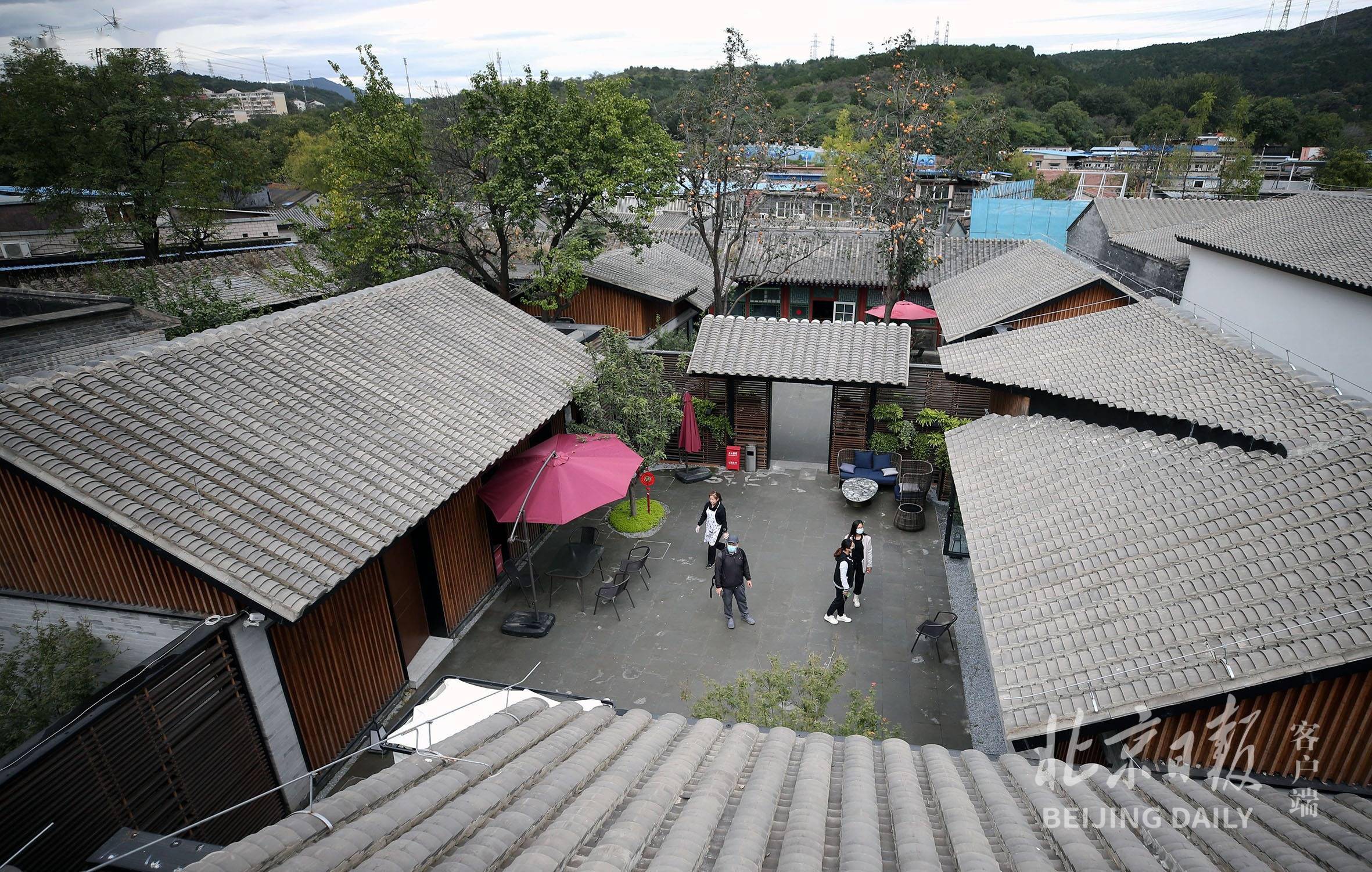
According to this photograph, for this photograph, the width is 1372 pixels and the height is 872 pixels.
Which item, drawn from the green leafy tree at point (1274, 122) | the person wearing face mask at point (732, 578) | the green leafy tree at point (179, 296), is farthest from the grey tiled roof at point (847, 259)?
the green leafy tree at point (1274, 122)

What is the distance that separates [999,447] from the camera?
33.4 ft

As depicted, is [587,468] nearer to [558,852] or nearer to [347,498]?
[347,498]

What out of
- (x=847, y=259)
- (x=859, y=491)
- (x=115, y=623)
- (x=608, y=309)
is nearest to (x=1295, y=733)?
(x=859, y=491)

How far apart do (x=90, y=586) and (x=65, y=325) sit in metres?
8.75

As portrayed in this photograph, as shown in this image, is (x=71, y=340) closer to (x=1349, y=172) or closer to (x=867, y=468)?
(x=867, y=468)

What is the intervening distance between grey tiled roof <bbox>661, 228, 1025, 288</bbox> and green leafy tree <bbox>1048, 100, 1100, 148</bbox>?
2702 inches

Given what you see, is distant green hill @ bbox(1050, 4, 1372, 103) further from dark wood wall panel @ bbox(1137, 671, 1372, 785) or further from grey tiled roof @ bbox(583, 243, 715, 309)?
dark wood wall panel @ bbox(1137, 671, 1372, 785)

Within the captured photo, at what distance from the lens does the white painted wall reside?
560 inches

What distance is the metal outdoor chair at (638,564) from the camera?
1173 cm

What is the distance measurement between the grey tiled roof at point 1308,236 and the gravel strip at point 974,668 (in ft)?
33.0

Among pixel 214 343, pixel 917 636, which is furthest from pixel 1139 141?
pixel 214 343

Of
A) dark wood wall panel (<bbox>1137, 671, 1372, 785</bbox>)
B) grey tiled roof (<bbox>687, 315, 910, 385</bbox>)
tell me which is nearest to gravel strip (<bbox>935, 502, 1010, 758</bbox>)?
dark wood wall panel (<bbox>1137, 671, 1372, 785</bbox>)

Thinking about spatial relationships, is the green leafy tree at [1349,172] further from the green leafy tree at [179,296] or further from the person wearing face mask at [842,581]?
the green leafy tree at [179,296]

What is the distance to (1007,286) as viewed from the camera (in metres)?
21.2
